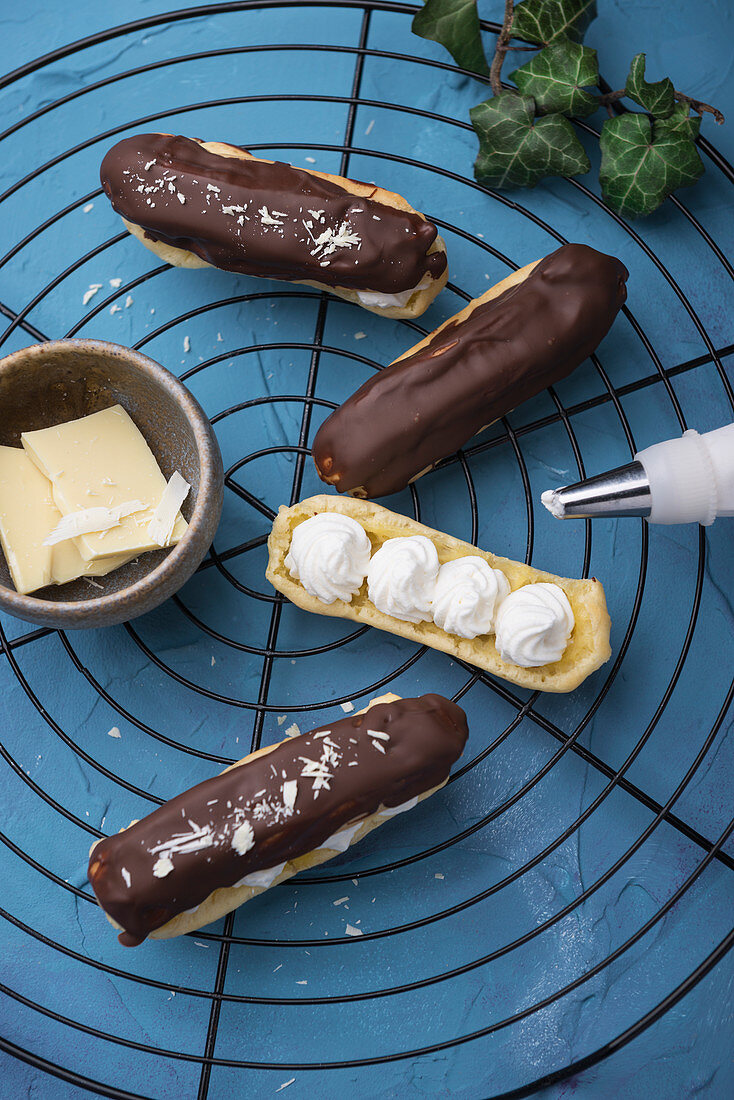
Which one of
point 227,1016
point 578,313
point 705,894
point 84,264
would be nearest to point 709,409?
point 578,313

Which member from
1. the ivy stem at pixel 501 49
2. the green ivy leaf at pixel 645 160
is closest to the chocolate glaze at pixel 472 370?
the green ivy leaf at pixel 645 160

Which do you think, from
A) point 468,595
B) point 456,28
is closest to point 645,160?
point 456,28

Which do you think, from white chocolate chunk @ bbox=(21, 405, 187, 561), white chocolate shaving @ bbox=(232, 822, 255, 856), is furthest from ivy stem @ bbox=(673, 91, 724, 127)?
white chocolate shaving @ bbox=(232, 822, 255, 856)

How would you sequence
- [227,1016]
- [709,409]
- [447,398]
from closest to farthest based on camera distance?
[447,398], [227,1016], [709,409]

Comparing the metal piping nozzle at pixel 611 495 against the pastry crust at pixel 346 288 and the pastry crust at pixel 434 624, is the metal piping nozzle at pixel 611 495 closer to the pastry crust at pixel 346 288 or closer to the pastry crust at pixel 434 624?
the pastry crust at pixel 434 624

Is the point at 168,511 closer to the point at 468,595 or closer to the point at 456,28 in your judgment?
Answer: the point at 468,595

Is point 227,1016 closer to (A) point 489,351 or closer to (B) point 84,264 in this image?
(A) point 489,351
